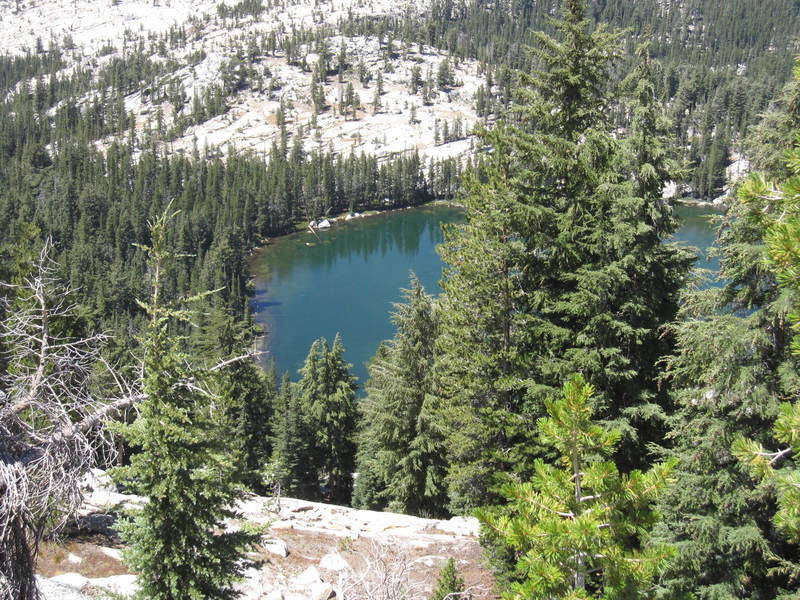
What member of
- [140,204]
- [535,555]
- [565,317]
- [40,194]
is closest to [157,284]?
[535,555]

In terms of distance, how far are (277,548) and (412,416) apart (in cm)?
910

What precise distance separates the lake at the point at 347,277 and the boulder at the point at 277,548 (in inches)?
1294

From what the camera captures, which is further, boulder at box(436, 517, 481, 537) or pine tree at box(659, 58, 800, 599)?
boulder at box(436, 517, 481, 537)

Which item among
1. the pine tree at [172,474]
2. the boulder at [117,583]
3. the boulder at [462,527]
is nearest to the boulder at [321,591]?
the boulder at [117,583]

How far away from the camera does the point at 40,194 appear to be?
109 m

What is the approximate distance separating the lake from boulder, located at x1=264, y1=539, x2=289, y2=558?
32.9 meters

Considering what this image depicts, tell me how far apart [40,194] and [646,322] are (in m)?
122

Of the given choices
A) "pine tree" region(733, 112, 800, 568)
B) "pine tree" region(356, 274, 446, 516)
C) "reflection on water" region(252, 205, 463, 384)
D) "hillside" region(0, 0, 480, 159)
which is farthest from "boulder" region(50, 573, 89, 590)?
"hillside" region(0, 0, 480, 159)

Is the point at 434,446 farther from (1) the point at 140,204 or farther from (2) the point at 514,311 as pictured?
(1) the point at 140,204

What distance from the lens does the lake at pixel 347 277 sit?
214 feet

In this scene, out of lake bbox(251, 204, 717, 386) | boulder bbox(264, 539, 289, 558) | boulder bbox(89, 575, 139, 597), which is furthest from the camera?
lake bbox(251, 204, 717, 386)

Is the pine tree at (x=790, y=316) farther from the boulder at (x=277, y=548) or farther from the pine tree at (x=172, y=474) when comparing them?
the boulder at (x=277, y=548)

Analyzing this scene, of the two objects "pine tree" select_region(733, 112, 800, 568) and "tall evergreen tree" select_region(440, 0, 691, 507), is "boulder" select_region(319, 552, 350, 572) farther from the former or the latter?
"pine tree" select_region(733, 112, 800, 568)

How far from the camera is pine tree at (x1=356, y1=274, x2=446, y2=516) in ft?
72.4
